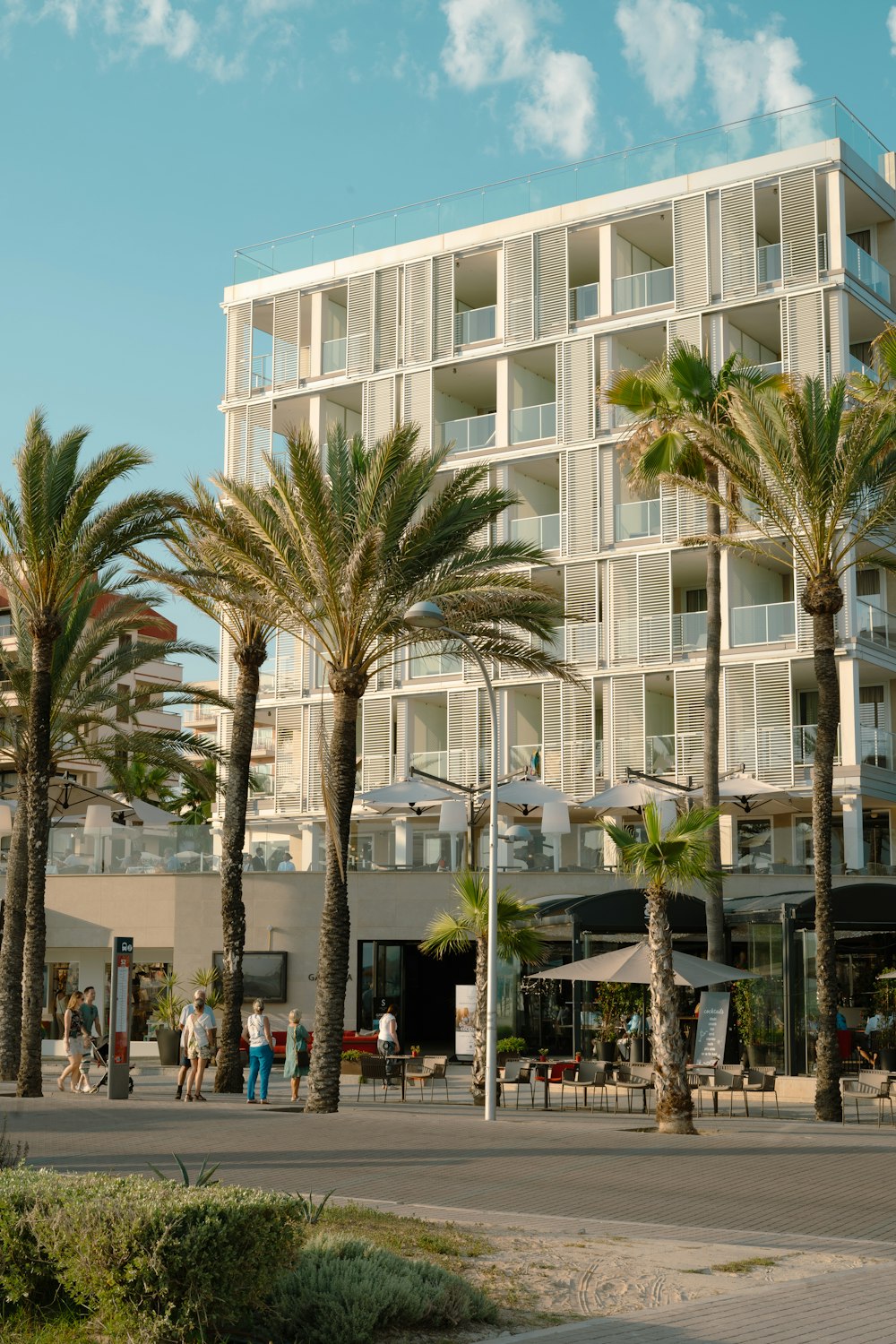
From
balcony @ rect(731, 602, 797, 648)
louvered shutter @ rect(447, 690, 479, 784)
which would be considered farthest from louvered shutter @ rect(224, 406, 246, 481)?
balcony @ rect(731, 602, 797, 648)

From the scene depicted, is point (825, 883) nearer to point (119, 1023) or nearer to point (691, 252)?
point (119, 1023)

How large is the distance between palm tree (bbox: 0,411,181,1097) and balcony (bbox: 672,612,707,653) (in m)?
18.2

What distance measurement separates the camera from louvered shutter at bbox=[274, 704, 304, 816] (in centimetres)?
4562

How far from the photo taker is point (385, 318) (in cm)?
4734

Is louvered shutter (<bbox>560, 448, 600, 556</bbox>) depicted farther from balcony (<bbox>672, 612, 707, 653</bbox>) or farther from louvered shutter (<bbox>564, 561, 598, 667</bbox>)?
balcony (<bbox>672, 612, 707, 653</bbox>)

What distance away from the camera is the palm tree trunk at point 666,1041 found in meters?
20.0

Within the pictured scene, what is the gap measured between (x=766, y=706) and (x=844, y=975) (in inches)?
336

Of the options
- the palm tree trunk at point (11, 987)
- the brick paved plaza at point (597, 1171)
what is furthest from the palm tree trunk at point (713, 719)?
the palm tree trunk at point (11, 987)

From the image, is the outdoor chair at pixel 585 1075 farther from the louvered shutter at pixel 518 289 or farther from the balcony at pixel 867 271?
the louvered shutter at pixel 518 289

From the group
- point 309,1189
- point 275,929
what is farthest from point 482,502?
point 275,929

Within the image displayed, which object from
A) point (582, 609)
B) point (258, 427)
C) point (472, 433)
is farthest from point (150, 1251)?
point (258, 427)

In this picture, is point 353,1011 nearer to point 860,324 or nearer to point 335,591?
point 335,591

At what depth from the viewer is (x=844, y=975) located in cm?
3266

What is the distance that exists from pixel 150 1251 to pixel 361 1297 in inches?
46.0
